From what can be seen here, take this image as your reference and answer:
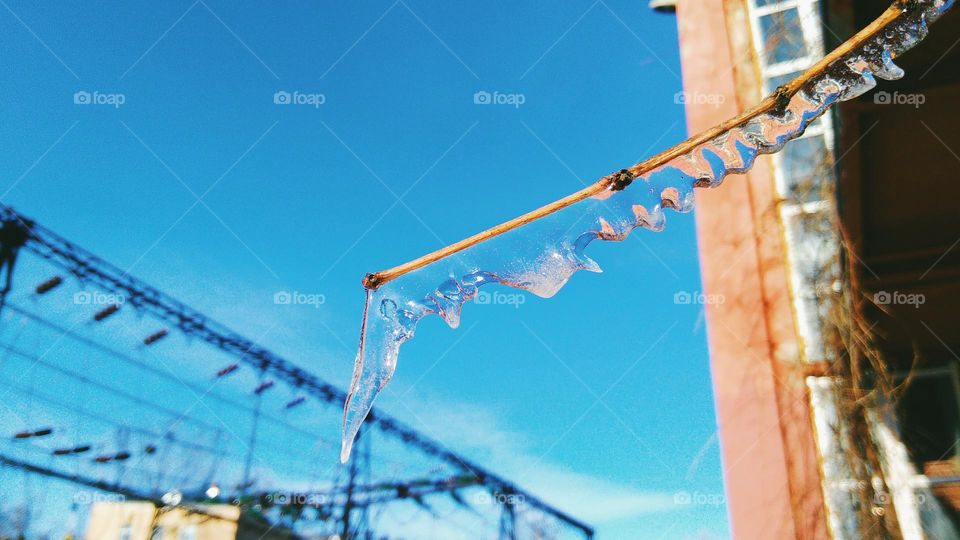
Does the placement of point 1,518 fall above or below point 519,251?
above

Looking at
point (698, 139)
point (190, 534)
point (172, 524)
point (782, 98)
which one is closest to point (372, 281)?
point (698, 139)

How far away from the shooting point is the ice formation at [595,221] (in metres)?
1.61

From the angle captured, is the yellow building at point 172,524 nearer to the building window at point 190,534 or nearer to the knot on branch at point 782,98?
the building window at point 190,534

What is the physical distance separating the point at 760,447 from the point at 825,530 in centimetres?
66

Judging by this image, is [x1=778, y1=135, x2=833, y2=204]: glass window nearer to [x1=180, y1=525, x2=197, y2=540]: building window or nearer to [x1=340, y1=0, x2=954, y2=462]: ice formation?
[x1=340, y1=0, x2=954, y2=462]: ice formation

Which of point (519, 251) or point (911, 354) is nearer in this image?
point (519, 251)

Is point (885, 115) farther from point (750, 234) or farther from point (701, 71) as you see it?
point (701, 71)

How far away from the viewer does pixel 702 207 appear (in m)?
5.79

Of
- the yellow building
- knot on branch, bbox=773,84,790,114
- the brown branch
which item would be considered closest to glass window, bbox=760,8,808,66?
the brown branch

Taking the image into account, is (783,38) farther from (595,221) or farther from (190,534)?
(190,534)

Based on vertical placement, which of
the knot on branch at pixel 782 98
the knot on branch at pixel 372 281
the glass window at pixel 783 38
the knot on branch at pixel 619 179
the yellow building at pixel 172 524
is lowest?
the knot on branch at pixel 372 281

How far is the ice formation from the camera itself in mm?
1611

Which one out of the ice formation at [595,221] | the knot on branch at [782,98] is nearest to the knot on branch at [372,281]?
the ice formation at [595,221]

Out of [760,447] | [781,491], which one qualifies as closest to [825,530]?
[781,491]
